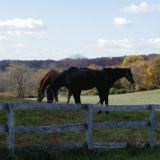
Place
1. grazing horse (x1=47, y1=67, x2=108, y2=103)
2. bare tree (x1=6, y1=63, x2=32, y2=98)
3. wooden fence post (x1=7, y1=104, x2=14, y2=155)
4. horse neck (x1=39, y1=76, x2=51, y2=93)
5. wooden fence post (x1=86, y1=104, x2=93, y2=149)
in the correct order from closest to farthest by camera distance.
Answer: wooden fence post (x1=7, y1=104, x2=14, y2=155), wooden fence post (x1=86, y1=104, x2=93, y2=149), grazing horse (x1=47, y1=67, x2=108, y2=103), horse neck (x1=39, y1=76, x2=51, y2=93), bare tree (x1=6, y1=63, x2=32, y2=98)

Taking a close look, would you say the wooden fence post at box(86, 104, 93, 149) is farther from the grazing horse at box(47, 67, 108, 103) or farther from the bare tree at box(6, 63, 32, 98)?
the bare tree at box(6, 63, 32, 98)

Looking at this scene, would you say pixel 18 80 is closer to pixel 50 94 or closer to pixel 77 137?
pixel 50 94

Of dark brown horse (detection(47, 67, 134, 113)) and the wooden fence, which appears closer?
the wooden fence

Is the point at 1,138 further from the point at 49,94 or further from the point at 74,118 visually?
the point at 49,94

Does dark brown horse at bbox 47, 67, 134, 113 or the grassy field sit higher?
dark brown horse at bbox 47, 67, 134, 113

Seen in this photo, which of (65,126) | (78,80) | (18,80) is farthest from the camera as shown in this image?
(18,80)

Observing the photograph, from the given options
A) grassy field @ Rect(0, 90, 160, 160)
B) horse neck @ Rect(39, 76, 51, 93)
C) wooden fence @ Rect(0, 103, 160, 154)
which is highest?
horse neck @ Rect(39, 76, 51, 93)

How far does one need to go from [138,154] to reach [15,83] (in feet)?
176

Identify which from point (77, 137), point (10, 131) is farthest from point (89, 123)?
point (77, 137)

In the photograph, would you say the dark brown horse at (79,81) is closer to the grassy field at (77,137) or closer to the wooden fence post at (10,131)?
the grassy field at (77,137)

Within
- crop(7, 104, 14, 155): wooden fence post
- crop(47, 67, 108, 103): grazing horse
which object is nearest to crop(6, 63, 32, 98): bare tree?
crop(47, 67, 108, 103): grazing horse

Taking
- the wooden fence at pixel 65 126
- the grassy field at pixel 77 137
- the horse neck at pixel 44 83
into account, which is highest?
the horse neck at pixel 44 83

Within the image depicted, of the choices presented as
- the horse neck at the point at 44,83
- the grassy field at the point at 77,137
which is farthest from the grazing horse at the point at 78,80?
the horse neck at the point at 44,83

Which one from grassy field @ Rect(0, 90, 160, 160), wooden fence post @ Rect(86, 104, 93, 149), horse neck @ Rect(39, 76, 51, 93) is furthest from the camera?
horse neck @ Rect(39, 76, 51, 93)
